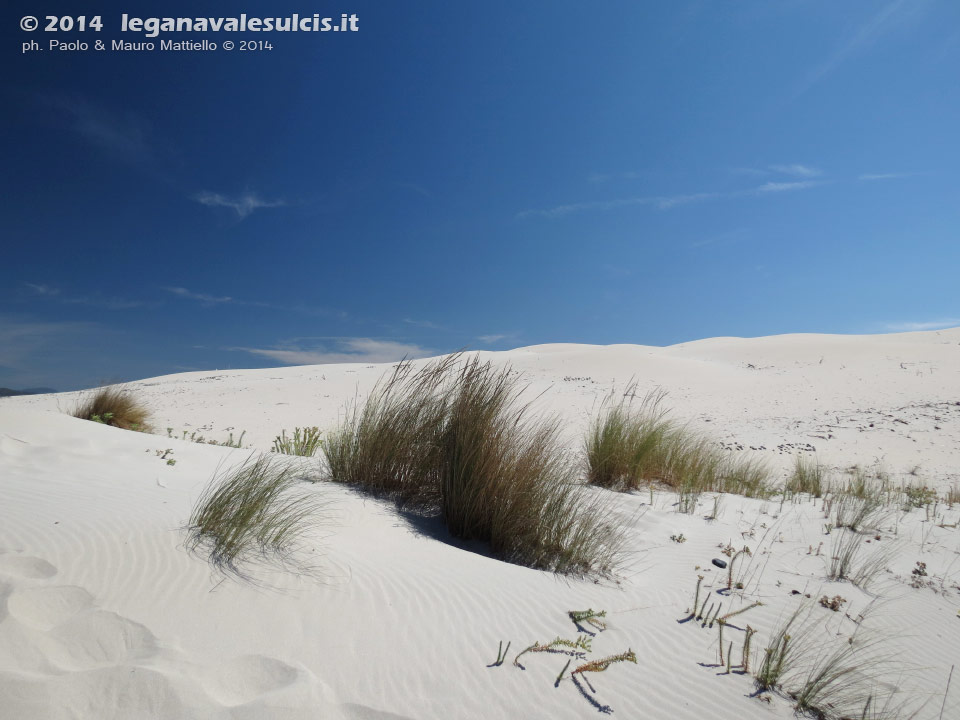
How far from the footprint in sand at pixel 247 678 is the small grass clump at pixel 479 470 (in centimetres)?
177

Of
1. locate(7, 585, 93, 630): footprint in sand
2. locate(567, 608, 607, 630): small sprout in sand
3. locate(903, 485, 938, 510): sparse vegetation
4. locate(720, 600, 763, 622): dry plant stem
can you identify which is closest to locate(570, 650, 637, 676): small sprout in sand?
locate(567, 608, 607, 630): small sprout in sand

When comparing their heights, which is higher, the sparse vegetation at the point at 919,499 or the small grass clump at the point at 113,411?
the small grass clump at the point at 113,411

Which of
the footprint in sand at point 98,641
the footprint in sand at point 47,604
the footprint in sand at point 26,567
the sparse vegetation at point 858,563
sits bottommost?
the sparse vegetation at point 858,563

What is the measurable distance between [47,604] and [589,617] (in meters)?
2.31

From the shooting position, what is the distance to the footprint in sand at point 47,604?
5.65 ft

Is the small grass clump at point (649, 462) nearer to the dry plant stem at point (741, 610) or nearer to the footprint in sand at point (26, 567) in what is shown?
the dry plant stem at point (741, 610)

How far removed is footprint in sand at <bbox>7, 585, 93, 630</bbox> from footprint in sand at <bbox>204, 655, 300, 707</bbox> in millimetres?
669

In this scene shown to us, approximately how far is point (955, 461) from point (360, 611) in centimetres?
1247

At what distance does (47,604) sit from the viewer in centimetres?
181

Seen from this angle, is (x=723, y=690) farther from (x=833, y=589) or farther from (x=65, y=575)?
(x=65, y=575)

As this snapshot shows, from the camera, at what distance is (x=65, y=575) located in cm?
197

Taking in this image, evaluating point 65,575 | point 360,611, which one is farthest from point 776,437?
point 65,575

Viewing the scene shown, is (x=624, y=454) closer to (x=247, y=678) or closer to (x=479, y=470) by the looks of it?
(x=479, y=470)

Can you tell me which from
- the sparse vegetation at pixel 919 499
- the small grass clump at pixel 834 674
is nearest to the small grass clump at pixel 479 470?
the small grass clump at pixel 834 674
